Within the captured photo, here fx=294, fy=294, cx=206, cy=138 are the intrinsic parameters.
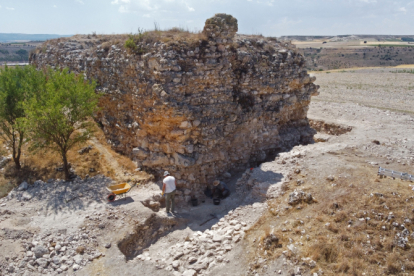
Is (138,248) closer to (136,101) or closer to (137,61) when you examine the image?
(136,101)

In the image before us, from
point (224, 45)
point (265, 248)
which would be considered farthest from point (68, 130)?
point (265, 248)

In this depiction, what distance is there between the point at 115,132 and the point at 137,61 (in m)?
4.02

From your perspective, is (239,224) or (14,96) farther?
(14,96)

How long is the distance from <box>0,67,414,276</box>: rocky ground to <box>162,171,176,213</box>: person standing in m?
0.41

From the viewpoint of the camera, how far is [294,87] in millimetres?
15781

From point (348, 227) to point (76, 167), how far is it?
1070cm

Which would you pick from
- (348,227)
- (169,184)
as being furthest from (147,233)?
(348,227)

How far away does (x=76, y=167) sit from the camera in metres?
12.7

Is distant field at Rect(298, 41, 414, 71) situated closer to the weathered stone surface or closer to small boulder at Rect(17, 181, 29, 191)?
small boulder at Rect(17, 181, 29, 191)

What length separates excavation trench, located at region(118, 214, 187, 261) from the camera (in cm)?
945

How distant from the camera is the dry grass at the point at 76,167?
12.2m

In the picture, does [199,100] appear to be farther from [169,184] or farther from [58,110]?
[58,110]

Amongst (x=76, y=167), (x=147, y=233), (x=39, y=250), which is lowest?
(x=147, y=233)

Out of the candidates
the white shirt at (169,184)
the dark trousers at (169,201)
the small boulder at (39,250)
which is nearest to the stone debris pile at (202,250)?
the dark trousers at (169,201)
